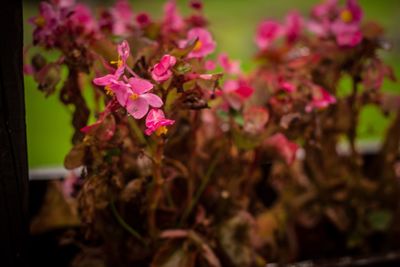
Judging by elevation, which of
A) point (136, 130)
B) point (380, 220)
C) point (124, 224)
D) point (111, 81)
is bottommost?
point (380, 220)

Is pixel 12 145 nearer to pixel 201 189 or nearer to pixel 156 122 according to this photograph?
pixel 156 122

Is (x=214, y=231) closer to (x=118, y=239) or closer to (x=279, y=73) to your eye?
(x=118, y=239)

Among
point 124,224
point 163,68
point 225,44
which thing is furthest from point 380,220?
point 225,44

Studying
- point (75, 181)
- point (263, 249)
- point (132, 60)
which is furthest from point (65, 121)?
point (132, 60)

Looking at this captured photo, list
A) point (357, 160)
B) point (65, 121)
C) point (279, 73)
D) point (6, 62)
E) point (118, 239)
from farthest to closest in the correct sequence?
point (65, 121), point (357, 160), point (279, 73), point (118, 239), point (6, 62)

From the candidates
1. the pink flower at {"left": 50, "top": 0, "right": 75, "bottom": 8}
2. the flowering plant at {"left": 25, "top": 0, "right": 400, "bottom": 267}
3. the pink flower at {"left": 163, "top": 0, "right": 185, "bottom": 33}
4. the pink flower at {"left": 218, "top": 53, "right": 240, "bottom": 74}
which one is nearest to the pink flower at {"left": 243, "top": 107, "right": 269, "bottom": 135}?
the flowering plant at {"left": 25, "top": 0, "right": 400, "bottom": 267}

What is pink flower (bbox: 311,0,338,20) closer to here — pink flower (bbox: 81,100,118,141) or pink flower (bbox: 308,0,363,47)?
pink flower (bbox: 308,0,363,47)

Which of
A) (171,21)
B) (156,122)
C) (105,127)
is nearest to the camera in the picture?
(156,122)
